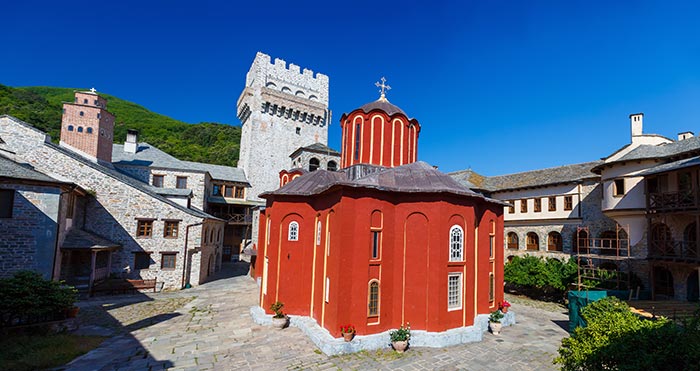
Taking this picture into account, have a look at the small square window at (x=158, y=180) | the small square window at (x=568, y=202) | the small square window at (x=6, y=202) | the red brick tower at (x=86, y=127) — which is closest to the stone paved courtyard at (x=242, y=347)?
the small square window at (x=6, y=202)

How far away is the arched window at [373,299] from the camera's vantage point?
1177 centimetres

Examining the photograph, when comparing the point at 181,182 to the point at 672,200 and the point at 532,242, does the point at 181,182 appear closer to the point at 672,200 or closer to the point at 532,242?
the point at 532,242

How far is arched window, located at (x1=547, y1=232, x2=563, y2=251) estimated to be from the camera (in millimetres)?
23344

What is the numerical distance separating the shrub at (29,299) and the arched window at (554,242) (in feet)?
92.0

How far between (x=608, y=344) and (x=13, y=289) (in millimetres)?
16847

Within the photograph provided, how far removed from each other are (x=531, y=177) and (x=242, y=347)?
25.1 meters

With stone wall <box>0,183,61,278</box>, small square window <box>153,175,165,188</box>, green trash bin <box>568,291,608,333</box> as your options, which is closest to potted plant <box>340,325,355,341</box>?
green trash bin <box>568,291,608,333</box>

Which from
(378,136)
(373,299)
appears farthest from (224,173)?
(373,299)

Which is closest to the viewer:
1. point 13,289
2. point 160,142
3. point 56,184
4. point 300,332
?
point 13,289

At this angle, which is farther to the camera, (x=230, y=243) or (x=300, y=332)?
(x=230, y=243)

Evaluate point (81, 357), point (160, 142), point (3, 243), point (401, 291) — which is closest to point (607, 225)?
point (401, 291)

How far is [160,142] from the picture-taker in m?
52.3

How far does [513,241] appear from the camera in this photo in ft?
88.1

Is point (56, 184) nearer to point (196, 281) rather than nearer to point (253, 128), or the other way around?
point (196, 281)
